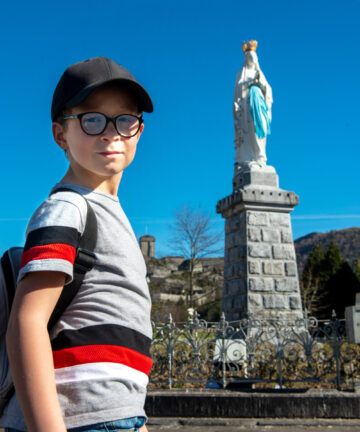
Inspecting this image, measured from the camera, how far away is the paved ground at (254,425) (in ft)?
16.8

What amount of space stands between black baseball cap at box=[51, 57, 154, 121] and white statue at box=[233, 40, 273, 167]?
28.6 feet

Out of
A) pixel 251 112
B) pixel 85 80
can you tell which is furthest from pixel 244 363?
pixel 85 80

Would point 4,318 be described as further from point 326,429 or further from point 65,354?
point 326,429

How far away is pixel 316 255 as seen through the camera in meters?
31.3

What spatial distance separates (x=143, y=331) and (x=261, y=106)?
957 centimetres

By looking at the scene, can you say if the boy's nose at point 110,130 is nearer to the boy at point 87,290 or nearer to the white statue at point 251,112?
the boy at point 87,290

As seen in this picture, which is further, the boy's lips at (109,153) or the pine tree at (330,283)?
the pine tree at (330,283)

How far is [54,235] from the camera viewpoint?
1110mm

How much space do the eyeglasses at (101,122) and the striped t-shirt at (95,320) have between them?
0.17m

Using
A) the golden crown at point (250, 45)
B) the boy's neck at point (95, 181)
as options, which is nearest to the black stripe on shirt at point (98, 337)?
the boy's neck at point (95, 181)

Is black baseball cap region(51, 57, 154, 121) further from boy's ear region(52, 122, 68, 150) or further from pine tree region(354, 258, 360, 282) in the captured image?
pine tree region(354, 258, 360, 282)

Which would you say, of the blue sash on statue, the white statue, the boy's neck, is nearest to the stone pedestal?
the white statue

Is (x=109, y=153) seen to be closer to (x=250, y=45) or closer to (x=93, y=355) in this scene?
(x=93, y=355)

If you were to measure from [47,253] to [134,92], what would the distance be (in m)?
0.56
